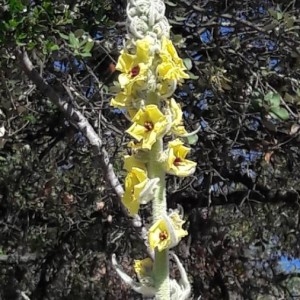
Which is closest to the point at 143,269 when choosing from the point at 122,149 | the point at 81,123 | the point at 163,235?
the point at 163,235

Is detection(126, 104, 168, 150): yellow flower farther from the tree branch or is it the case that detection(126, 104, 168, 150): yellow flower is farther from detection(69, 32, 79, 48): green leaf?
detection(69, 32, 79, 48): green leaf

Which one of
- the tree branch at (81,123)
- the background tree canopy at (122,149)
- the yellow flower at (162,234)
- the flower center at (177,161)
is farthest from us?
the background tree canopy at (122,149)

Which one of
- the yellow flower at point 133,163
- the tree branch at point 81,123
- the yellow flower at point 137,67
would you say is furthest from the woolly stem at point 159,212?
the tree branch at point 81,123

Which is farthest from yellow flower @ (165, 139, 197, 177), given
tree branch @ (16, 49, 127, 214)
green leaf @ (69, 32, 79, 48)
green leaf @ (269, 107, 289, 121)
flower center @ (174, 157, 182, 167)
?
green leaf @ (269, 107, 289, 121)

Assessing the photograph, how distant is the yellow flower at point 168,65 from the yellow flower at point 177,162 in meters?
0.15

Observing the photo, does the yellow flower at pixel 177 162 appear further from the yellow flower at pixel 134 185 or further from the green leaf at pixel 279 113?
the green leaf at pixel 279 113

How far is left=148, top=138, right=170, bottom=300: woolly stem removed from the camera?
69.7 inches

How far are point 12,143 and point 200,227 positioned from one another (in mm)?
1400

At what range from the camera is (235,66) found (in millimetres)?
4461

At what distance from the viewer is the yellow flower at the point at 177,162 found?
1860mm

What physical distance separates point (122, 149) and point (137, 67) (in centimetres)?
265

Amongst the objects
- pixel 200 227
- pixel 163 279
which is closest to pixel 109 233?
pixel 200 227

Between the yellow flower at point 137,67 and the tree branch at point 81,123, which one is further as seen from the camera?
the tree branch at point 81,123

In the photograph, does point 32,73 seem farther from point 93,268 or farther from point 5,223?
point 93,268
